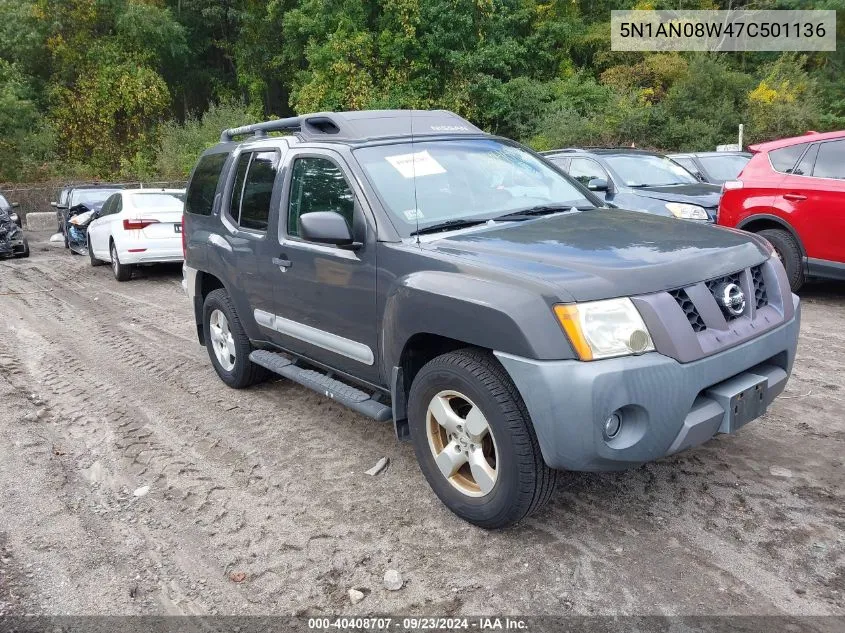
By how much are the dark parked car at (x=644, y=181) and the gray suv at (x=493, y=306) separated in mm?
4360

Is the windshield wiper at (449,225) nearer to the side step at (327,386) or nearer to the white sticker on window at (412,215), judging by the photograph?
the white sticker on window at (412,215)

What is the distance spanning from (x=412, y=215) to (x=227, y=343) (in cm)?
245

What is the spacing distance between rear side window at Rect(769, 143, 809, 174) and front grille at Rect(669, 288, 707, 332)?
5340mm

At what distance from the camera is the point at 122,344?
7266 mm

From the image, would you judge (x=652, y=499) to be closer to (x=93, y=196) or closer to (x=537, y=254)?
(x=537, y=254)

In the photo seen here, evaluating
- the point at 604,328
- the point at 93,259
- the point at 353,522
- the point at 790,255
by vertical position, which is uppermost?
the point at 604,328

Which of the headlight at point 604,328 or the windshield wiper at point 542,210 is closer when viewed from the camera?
the headlight at point 604,328

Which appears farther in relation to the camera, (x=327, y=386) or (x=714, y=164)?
(x=714, y=164)

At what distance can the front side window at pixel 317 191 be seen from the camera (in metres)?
3.91

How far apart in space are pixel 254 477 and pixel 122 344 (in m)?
3.98

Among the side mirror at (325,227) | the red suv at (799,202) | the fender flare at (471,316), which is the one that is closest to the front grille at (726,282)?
the fender flare at (471,316)

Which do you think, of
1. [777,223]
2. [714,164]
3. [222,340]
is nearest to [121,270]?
[222,340]

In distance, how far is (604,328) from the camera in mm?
2764

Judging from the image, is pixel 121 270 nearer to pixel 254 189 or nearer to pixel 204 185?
pixel 204 185
